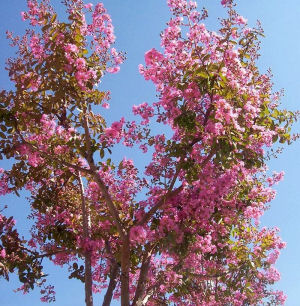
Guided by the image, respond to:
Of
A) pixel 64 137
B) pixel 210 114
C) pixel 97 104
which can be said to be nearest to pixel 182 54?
pixel 210 114

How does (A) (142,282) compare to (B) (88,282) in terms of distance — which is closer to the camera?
(B) (88,282)

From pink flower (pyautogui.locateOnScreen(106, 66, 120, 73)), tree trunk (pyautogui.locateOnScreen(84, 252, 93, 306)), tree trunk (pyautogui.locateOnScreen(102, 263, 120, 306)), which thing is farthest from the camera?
tree trunk (pyautogui.locateOnScreen(102, 263, 120, 306))

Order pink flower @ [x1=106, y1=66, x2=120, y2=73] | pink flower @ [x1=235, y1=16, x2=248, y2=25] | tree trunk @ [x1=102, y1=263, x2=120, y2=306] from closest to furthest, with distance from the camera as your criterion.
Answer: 1. pink flower @ [x1=235, y1=16, x2=248, y2=25]
2. pink flower @ [x1=106, y1=66, x2=120, y2=73]
3. tree trunk @ [x1=102, y1=263, x2=120, y2=306]

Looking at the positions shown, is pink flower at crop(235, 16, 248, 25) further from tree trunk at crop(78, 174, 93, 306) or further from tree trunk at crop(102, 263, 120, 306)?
tree trunk at crop(102, 263, 120, 306)

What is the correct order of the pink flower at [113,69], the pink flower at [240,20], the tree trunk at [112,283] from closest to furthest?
the pink flower at [240,20]
the pink flower at [113,69]
the tree trunk at [112,283]

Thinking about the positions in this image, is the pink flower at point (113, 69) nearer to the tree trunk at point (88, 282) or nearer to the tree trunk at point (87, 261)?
the tree trunk at point (87, 261)

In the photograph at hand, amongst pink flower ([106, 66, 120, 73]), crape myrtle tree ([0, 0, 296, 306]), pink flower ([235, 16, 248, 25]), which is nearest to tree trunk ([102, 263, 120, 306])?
crape myrtle tree ([0, 0, 296, 306])

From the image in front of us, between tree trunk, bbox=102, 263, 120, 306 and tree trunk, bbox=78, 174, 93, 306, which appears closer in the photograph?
tree trunk, bbox=78, 174, 93, 306

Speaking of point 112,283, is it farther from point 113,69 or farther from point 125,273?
point 113,69

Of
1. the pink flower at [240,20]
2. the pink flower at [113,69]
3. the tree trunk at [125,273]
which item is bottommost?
the tree trunk at [125,273]

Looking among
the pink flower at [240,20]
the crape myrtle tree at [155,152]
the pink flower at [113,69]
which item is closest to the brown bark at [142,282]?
the crape myrtle tree at [155,152]

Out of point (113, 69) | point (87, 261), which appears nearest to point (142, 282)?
point (87, 261)

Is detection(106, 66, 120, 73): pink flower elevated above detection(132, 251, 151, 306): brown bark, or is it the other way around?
detection(106, 66, 120, 73): pink flower

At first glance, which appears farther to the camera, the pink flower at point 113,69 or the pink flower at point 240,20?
the pink flower at point 113,69
